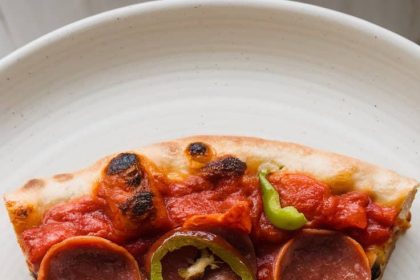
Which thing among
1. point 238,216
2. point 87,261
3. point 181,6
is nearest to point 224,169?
point 238,216

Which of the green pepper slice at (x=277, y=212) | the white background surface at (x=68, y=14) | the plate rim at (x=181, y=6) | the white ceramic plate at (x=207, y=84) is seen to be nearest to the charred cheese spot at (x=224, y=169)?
the green pepper slice at (x=277, y=212)

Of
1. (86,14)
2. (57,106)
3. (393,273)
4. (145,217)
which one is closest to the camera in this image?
(145,217)

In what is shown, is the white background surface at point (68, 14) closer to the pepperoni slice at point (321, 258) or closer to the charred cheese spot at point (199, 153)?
the charred cheese spot at point (199, 153)

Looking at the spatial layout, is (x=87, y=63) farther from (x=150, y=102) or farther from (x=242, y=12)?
(x=242, y=12)

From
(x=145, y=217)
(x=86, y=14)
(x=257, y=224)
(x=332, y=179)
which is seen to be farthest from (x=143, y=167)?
(x=86, y=14)

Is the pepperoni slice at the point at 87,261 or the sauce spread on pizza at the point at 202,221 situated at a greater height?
the sauce spread on pizza at the point at 202,221

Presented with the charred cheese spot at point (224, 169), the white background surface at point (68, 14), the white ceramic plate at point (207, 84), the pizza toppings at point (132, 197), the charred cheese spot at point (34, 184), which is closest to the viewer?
the pizza toppings at point (132, 197)

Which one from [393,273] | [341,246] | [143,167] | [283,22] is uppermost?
[283,22]
